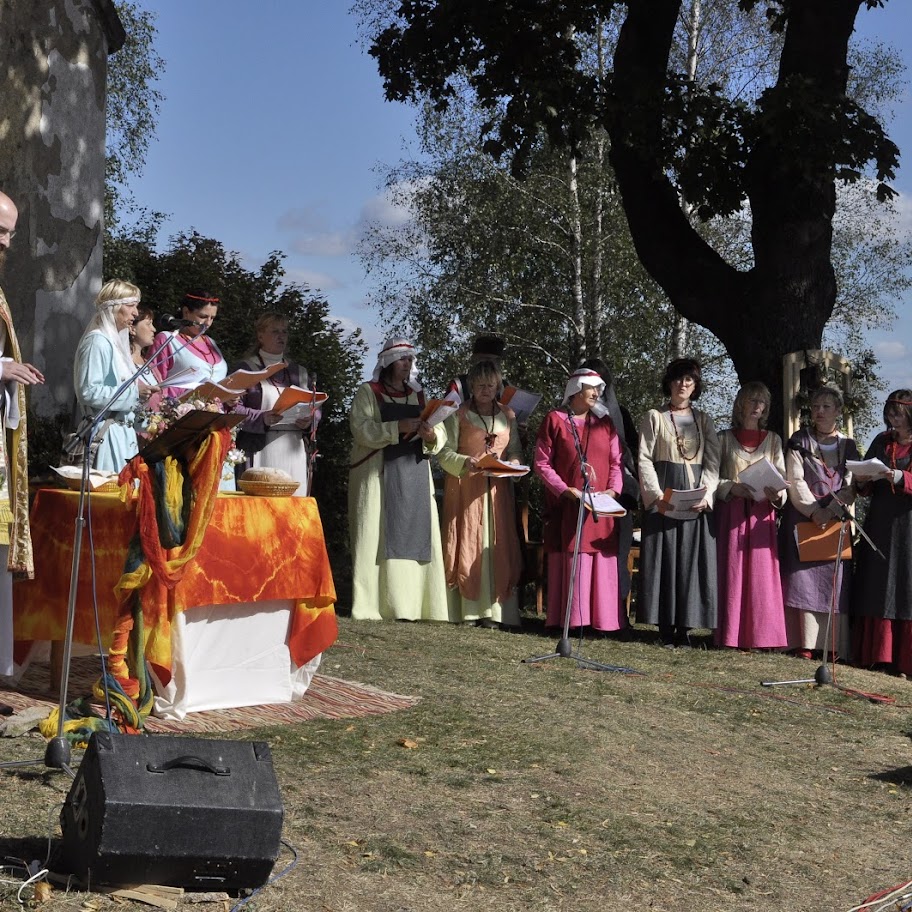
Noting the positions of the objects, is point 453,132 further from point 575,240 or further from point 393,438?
point 393,438

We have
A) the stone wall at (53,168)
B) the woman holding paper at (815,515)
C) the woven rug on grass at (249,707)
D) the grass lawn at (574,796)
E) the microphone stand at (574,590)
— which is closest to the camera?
the grass lawn at (574,796)

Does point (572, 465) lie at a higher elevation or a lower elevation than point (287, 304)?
lower

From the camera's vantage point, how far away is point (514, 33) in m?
12.3

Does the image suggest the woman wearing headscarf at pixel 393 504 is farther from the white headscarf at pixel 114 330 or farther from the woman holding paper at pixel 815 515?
the white headscarf at pixel 114 330

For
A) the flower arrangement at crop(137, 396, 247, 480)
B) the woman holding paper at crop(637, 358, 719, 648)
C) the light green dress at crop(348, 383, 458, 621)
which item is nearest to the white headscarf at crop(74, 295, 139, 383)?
the flower arrangement at crop(137, 396, 247, 480)

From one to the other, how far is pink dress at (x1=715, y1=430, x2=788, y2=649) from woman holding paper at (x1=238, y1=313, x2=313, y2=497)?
10.2ft

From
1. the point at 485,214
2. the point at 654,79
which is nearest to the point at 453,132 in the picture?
the point at 485,214

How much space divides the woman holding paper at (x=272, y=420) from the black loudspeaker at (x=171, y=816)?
17.7ft

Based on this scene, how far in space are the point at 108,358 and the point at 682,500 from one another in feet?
15.2

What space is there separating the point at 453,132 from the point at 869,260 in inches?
302

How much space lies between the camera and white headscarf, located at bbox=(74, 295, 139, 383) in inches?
269

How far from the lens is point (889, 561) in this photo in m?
9.77

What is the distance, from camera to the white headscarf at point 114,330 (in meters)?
6.83

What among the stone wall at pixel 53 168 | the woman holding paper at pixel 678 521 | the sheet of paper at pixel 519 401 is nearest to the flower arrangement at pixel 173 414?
the stone wall at pixel 53 168
